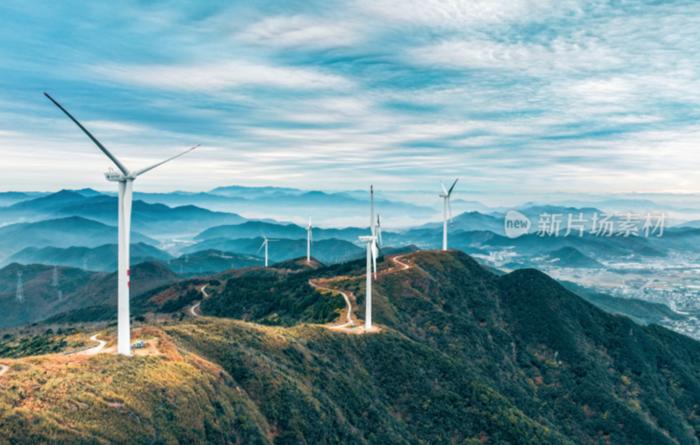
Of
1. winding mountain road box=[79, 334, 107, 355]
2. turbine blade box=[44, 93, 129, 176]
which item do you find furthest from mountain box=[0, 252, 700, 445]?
turbine blade box=[44, 93, 129, 176]

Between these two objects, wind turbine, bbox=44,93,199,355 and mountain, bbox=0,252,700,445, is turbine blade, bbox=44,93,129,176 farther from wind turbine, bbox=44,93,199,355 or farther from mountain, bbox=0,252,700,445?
mountain, bbox=0,252,700,445

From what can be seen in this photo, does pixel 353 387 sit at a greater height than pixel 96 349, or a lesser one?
lesser

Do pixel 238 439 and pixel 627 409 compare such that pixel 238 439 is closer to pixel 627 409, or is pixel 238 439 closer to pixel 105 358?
pixel 105 358

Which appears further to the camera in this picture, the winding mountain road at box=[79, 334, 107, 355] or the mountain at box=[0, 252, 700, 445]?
the winding mountain road at box=[79, 334, 107, 355]

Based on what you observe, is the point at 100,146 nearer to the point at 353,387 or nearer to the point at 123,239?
the point at 123,239

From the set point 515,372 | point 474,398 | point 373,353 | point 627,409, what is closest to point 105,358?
point 373,353

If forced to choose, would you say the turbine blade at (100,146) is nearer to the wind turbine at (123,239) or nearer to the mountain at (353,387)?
the wind turbine at (123,239)

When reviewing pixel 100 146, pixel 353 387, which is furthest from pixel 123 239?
pixel 353 387

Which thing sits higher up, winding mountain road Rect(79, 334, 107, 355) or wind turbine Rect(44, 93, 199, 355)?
wind turbine Rect(44, 93, 199, 355)
